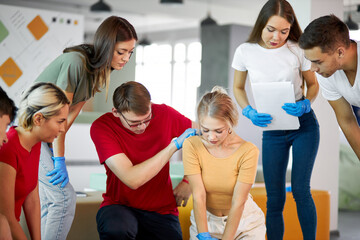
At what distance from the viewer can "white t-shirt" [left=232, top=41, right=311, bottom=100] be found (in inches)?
96.6

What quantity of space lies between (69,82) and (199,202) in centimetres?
75

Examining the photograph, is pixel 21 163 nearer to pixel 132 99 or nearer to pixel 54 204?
pixel 54 204

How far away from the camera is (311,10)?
→ 4020 mm

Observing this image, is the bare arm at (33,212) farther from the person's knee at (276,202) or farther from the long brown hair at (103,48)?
the person's knee at (276,202)

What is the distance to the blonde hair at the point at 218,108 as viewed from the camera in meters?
2.09

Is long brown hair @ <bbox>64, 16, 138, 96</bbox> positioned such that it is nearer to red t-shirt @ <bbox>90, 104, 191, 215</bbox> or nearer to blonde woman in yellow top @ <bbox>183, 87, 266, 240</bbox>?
red t-shirt @ <bbox>90, 104, 191, 215</bbox>

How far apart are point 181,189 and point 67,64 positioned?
0.78m

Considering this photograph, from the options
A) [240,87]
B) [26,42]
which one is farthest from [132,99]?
[26,42]

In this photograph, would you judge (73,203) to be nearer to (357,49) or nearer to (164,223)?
(164,223)

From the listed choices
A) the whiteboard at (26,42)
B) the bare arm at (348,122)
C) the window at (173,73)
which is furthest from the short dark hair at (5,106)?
the window at (173,73)

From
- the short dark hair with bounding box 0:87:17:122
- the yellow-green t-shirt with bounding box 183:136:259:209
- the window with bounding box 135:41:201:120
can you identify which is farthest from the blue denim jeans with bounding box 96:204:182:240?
the window with bounding box 135:41:201:120

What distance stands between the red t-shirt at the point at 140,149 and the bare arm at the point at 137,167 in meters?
0.04

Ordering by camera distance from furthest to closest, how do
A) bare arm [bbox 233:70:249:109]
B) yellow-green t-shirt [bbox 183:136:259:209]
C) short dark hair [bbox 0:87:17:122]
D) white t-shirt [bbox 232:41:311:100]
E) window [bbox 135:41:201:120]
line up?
window [bbox 135:41:201:120]
bare arm [bbox 233:70:249:109]
white t-shirt [bbox 232:41:311:100]
yellow-green t-shirt [bbox 183:136:259:209]
short dark hair [bbox 0:87:17:122]

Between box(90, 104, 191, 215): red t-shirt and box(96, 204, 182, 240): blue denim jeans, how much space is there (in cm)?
4
